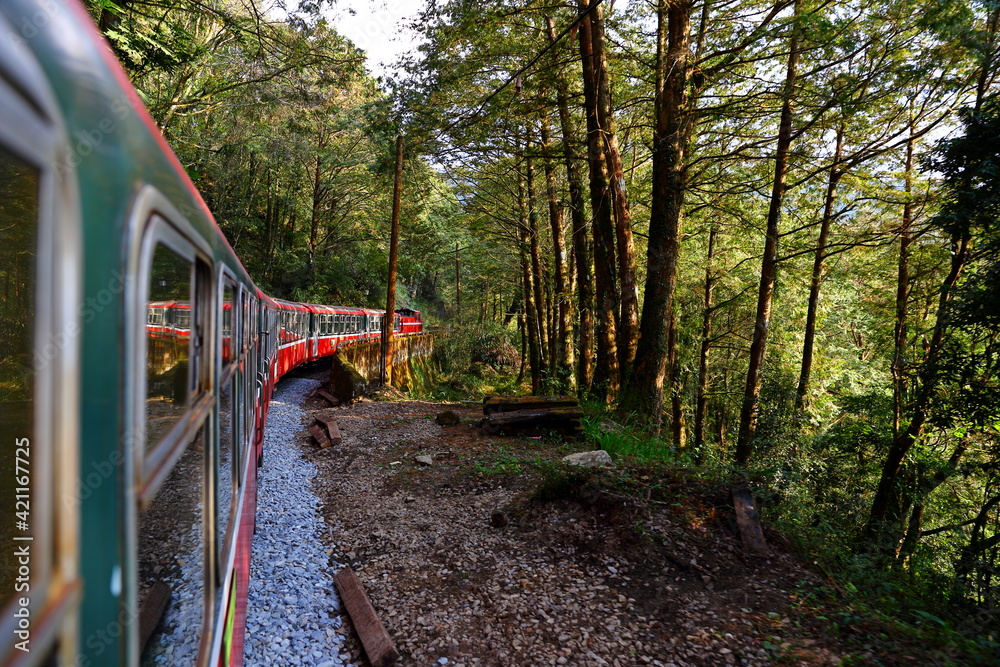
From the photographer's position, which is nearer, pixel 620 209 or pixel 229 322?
pixel 229 322

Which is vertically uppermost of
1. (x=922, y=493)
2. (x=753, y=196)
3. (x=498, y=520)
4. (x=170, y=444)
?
(x=753, y=196)

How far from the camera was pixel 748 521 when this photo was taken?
4.86 metres

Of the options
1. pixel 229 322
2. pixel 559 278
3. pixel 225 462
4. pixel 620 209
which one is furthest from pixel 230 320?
pixel 559 278

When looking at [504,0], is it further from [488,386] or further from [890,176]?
[488,386]

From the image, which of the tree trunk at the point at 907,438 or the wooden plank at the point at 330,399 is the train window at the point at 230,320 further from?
the wooden plank at the point at 330,399

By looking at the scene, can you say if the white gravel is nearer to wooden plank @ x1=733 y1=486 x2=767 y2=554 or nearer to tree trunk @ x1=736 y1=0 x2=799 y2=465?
wooden plank @ x1=733 y1=486 x2=767 y2=554

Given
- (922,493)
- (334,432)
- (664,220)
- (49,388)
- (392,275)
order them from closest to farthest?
(49,388), (664,220), (334,432), (922,493), (392,275)

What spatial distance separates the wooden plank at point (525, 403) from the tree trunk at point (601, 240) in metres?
0.78

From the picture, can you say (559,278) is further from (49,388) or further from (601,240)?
(49,388)

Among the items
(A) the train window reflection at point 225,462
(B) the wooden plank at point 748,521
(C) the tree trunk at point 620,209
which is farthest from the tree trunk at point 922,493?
(A) the train window reflection at point 225,462

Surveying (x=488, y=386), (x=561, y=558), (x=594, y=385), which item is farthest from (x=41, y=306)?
(x=488, y=386)

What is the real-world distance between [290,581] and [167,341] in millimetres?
3706

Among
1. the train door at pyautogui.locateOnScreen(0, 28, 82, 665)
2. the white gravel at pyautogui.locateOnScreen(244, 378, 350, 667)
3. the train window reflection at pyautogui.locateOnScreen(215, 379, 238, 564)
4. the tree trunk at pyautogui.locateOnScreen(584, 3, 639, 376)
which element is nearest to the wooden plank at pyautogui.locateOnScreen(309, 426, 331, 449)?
the white gravel at pyautogui.locateOnScreen(244, 378, 350, 667)

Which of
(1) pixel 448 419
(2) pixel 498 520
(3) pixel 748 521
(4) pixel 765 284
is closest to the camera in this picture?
(3) pixel 748 521
